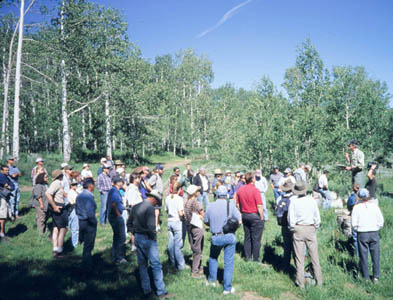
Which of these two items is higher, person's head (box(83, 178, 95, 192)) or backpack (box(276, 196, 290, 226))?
person's head (box(83, 178, 95, 192))

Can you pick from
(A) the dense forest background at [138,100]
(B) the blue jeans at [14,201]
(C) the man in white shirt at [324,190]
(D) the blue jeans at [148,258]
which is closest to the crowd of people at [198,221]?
(D) the blue jeans at [148,258]

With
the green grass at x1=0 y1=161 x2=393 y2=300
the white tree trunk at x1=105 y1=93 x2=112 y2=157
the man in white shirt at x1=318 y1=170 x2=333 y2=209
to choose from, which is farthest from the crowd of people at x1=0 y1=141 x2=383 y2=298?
the white tree trunk at x1=105 y1=93 x2=112 y2=157

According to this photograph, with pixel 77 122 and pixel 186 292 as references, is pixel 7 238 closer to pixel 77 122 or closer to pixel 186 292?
pixel 186 292

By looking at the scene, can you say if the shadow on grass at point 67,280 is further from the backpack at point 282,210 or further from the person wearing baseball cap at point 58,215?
the backpack at point 282,210

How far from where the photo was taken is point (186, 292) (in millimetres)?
5453

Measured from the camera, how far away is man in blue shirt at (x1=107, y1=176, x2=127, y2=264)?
6652 mm

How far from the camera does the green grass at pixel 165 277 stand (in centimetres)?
536

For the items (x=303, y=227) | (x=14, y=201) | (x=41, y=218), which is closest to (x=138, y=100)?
(x=14, y=201)

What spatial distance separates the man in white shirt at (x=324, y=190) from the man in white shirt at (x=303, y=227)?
7.63 m

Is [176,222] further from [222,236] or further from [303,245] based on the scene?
[303,245]

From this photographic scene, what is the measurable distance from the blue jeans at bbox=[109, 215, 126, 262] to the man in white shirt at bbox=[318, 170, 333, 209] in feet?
30.7

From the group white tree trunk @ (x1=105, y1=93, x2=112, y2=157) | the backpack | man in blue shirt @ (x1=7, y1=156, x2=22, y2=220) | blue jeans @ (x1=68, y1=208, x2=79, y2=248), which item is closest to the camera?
the backpack

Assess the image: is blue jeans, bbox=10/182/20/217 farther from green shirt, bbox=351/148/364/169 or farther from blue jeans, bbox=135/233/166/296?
green shirt, bbox=351/148/364/169

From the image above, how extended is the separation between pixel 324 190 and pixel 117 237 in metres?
9.94
